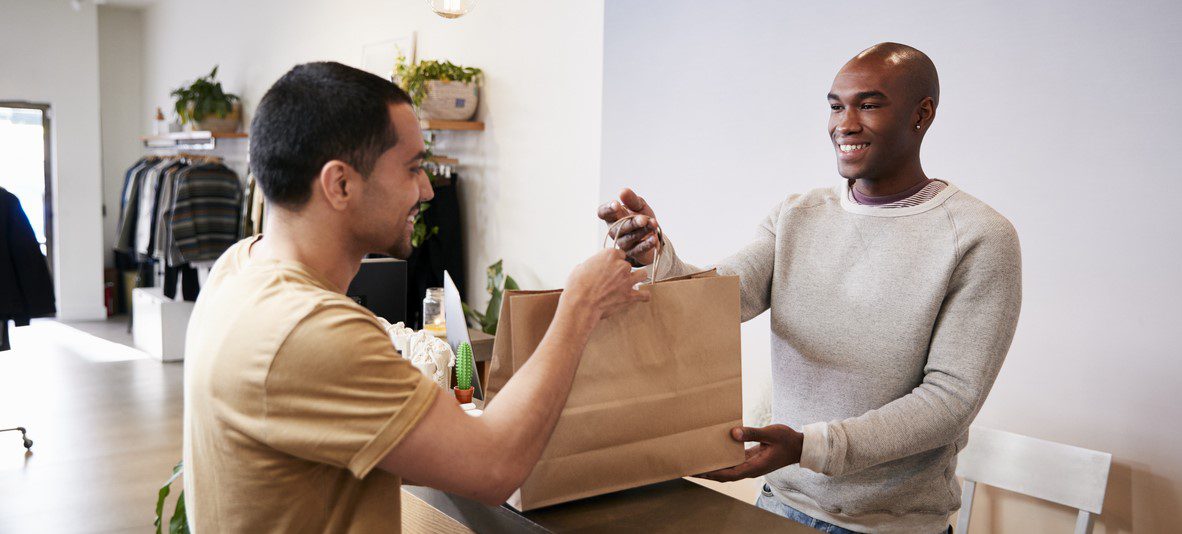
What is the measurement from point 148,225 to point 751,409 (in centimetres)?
635

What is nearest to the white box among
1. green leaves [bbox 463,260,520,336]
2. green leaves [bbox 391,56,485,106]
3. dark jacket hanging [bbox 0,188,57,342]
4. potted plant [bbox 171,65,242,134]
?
potted plant [bbox 171,65,242,134]

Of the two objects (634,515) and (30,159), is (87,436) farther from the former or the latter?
(30,159)

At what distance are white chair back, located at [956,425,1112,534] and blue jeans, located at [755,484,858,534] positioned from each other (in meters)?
0.83

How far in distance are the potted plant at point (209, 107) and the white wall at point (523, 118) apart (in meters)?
1.81

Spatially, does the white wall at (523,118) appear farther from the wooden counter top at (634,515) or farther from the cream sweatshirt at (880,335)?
the wooden counter top at (634,515)

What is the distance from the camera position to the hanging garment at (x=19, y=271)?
175 inches

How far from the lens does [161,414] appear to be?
533cm

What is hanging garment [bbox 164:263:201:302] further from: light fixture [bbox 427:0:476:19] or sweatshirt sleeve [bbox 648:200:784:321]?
sweatshirt sleeve [bbox 648:200:784:321]

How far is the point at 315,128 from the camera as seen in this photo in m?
1.06

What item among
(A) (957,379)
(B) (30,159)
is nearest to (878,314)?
(A) (957,379)

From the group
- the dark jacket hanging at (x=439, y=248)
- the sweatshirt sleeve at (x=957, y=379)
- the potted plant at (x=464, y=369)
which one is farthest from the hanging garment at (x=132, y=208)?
the sweatshirt sleeve at (x=957, y=379)

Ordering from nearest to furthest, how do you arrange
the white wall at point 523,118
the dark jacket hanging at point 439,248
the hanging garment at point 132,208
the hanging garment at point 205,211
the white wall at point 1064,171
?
the white wall at point 1064,171
the white wall at point 523,118
the dark jacket hanging at point 439,248
the hanging garment at point 205,211
the hanging garment at point 132,208

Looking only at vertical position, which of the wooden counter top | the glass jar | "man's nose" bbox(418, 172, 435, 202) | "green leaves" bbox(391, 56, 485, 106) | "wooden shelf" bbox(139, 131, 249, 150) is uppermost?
"green leaves" bbox(391, 56, 485, 106)

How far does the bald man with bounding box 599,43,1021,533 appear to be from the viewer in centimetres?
138
